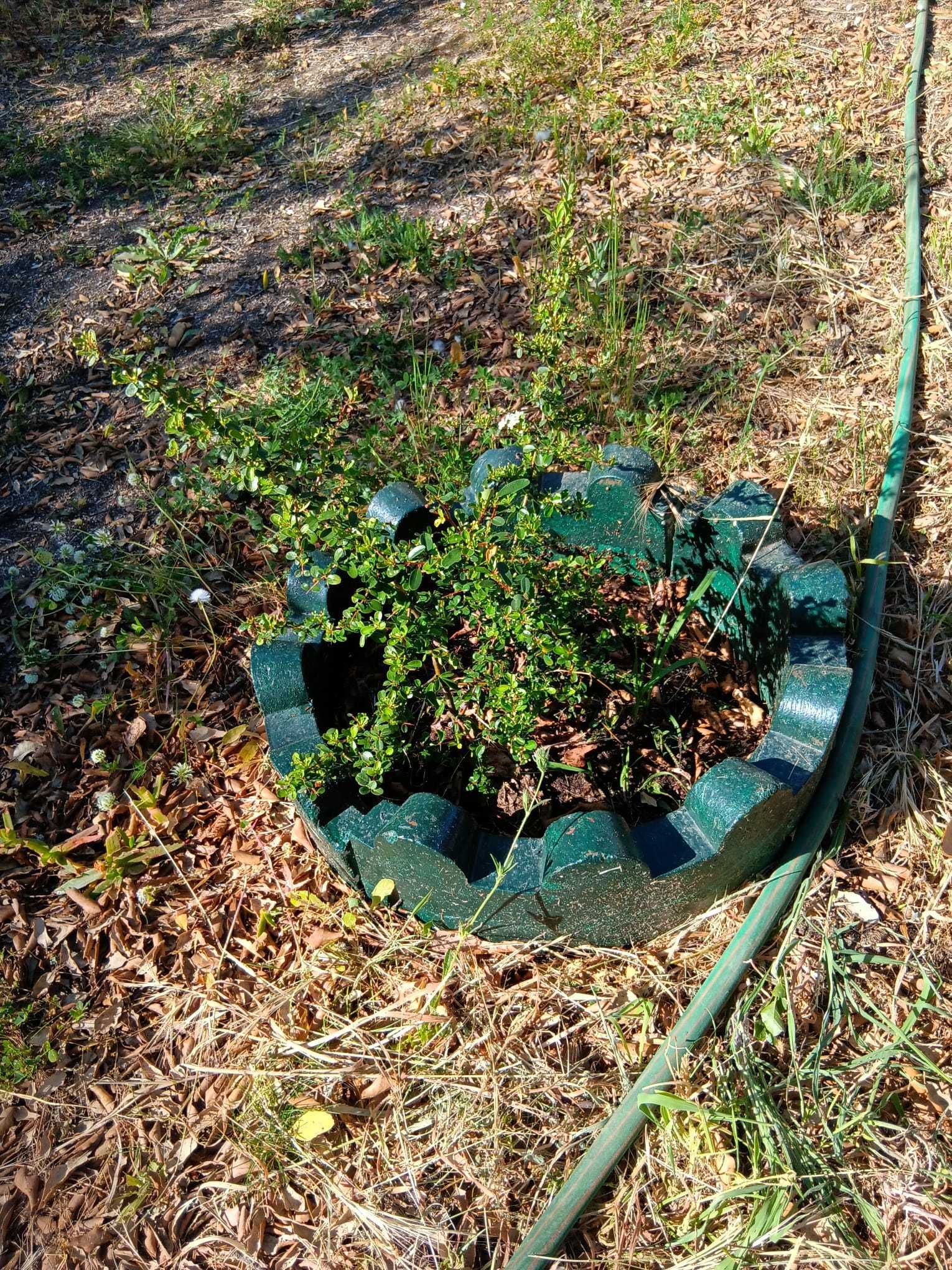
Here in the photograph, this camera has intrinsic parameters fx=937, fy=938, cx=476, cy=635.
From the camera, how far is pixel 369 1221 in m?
1.84

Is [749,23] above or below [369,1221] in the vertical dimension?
above

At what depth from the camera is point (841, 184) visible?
3875 millimetres

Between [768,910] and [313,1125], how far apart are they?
1.08 meters

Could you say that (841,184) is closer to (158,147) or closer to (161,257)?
(161,257)

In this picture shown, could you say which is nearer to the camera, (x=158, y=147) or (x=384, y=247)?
(x=384, y=247)

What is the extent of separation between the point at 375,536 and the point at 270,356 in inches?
78.9

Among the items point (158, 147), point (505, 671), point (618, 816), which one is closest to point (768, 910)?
point (618, 816)

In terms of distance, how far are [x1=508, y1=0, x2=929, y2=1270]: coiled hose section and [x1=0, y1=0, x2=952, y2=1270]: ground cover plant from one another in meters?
0.06

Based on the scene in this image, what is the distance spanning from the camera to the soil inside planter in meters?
2.30

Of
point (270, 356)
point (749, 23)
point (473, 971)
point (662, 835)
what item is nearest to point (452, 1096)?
point (473, 971)

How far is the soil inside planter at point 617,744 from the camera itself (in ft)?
7.55

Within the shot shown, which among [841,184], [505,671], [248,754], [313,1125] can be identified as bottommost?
[313,1125]

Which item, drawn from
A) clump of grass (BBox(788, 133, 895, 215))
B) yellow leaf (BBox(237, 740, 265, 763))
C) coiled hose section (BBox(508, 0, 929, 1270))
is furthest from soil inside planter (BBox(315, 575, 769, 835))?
clump of grass (BBox(788, 133, 895, 215))

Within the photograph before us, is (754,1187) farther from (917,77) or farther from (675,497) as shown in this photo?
(917,77)
